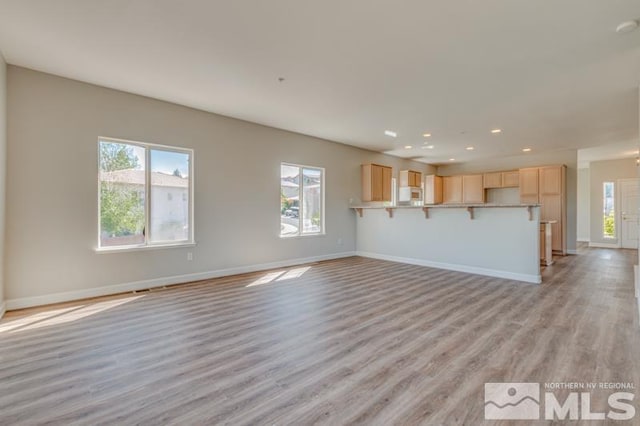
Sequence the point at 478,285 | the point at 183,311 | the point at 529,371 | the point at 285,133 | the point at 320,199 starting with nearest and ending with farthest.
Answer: the point at 529,371, the point at 183,311, the point at 478,285, the point at 285,133, the point at 320,199

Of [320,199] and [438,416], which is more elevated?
[320,199]

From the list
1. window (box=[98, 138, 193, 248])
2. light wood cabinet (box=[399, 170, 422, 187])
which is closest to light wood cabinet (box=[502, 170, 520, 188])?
light wood cabinet (box=[399, 170, 422, 187])

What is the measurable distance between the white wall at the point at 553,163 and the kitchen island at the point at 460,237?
450 cm

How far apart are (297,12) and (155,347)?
3.09m

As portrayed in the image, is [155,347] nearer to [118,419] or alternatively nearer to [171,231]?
[118,419]

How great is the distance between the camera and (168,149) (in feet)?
15.6

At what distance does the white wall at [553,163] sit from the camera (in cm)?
807

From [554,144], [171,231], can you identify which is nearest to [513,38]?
[171,231]

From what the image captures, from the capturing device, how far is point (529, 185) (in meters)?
8.56

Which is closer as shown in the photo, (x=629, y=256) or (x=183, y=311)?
(x=183, y=311)

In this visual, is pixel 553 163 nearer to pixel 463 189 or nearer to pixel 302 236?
pixel 463 189

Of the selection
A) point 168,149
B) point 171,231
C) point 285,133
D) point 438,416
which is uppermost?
point 285,133

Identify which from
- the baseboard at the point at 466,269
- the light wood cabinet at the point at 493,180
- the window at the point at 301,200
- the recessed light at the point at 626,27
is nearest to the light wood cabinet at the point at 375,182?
the window at the point at 301,200

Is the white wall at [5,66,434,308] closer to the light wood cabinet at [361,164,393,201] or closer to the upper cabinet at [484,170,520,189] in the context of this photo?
the light wood cabinet at [361,164,393,201]
